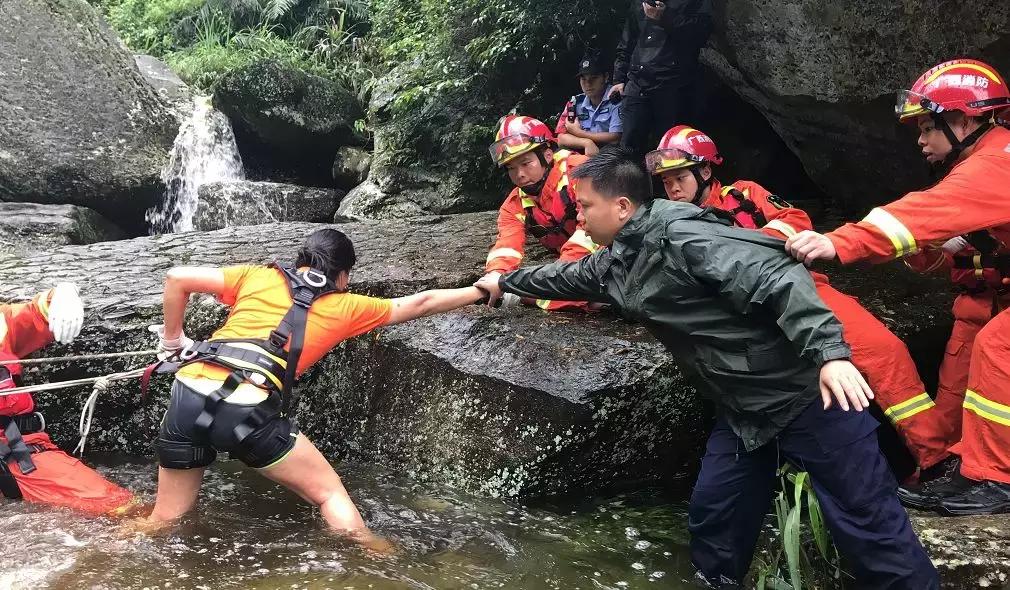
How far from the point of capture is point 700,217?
3240mm

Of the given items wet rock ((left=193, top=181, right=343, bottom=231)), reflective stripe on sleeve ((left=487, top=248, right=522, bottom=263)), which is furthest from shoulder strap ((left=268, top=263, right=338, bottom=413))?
wet rock ((left=193, top=181, right=343, bottom=231))

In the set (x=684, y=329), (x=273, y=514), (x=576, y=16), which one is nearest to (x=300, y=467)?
(x=273, y=514)

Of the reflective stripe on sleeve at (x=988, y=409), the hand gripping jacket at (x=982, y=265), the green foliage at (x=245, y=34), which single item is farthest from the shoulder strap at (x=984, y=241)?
the green foliage at (x=245, y=34)

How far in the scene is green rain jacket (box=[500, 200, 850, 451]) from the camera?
2881 millimetres

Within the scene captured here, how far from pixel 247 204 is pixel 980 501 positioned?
32.5ft

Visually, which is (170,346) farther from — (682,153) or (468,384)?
(682,153)

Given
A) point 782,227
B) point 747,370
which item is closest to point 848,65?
point 782,227

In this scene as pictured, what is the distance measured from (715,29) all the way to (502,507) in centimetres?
452

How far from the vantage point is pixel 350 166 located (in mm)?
12344

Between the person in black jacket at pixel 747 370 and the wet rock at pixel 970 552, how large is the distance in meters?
0.13

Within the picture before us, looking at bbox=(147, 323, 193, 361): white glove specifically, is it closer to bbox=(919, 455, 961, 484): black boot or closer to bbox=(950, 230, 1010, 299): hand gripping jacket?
bbox=(919, 455, 961, 484): black boot

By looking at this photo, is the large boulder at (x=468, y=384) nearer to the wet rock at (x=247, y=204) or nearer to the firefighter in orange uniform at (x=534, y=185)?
the firefighter in orange uniform at (x=534, y=185)

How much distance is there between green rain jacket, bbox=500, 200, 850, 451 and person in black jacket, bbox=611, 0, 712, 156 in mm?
3478

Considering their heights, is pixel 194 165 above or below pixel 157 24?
below
